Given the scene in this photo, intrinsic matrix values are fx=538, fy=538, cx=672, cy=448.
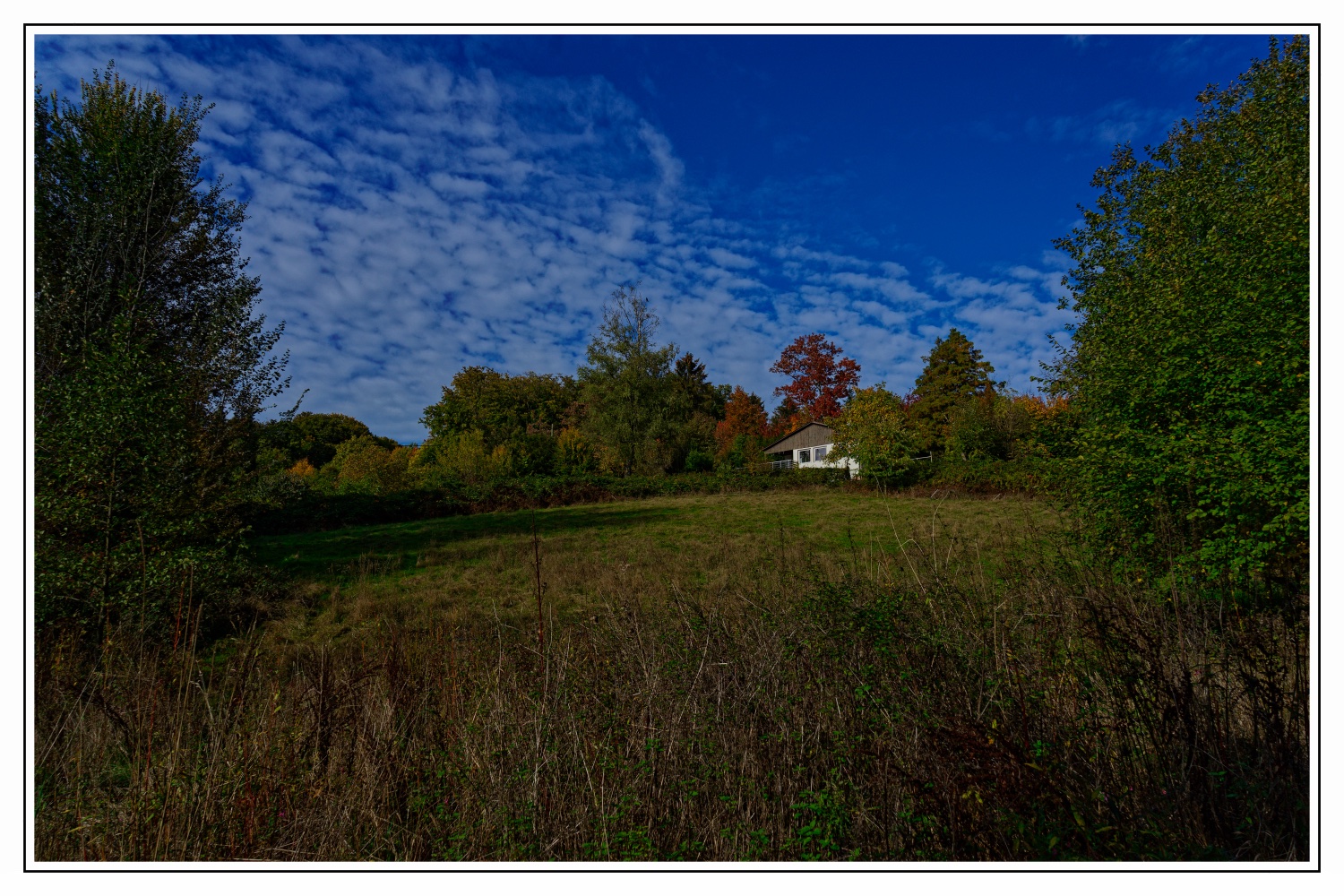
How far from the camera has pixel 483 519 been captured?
1906 centimetres

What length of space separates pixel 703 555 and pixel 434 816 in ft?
28.8

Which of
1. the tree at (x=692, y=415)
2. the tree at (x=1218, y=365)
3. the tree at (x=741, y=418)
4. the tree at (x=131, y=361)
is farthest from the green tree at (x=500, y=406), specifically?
the tree at (x=1218, y=365)

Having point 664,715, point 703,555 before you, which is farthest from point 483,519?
point 664,715

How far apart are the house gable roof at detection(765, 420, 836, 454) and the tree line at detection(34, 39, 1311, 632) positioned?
1359 inches

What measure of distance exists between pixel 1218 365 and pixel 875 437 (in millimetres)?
23862

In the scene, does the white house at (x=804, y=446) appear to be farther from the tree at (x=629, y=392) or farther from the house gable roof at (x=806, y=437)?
the tree at (x=629, y=392)

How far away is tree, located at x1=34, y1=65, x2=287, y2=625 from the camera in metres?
5.92

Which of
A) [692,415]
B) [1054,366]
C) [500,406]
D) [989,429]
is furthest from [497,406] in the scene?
[1054,366]

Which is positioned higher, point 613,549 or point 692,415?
point 692,415

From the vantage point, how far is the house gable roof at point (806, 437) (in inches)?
1735

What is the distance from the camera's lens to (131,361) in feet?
21.0

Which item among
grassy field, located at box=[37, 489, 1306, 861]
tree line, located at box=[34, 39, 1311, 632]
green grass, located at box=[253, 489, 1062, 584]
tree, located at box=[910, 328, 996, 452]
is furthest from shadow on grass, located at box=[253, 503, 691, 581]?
tree, located at box=[910, 328, 996, 452]

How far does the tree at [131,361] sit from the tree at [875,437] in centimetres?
2330

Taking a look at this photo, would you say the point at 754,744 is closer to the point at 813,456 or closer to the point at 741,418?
the point at 813,456
